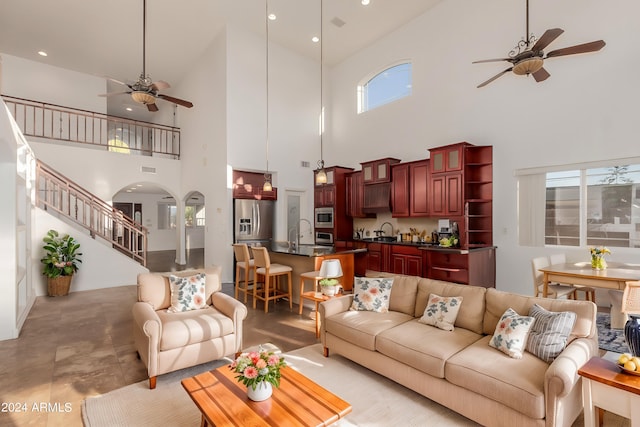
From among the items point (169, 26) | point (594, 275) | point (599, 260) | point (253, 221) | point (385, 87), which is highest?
point (169, 26)

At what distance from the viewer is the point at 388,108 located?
25.1 ft

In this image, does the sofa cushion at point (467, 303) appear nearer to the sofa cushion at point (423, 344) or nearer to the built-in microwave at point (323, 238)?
the sofa cushion at point (423, 344)

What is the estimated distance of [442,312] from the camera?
9.56ft

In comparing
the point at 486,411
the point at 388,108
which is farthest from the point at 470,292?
the point at 388,108

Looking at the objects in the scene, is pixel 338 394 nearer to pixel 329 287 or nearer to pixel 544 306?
pixel 329 287

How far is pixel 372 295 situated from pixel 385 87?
6.34m

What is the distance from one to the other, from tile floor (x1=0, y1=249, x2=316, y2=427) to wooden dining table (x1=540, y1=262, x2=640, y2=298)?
129 inches

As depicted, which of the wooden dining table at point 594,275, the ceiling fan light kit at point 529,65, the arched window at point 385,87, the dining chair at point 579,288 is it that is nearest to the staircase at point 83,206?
the arched window at point 385,87

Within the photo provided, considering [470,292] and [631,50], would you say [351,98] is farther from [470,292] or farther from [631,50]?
[470,292]

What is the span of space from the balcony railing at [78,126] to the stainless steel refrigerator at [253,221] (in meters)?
2.88

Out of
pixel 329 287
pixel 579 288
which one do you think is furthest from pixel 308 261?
pixel 579 288

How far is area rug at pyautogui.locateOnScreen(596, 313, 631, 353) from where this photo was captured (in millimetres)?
3367

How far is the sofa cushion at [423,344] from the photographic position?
7.80 ft

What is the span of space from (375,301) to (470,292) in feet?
3.21
